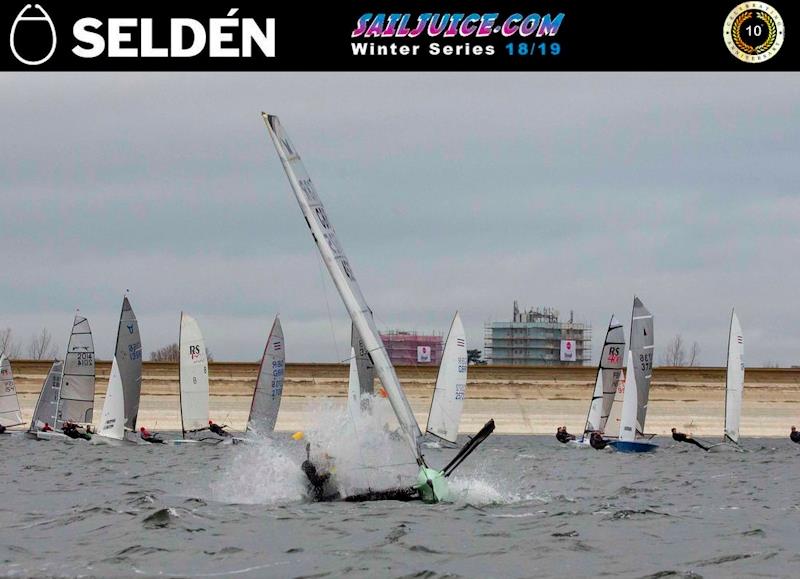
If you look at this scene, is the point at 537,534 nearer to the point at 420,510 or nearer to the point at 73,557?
the point at 420,510

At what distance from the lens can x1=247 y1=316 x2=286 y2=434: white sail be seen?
46906 mm

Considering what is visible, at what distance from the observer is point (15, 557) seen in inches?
564

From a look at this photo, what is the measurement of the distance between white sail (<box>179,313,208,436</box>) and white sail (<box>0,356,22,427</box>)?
8573 millimetres

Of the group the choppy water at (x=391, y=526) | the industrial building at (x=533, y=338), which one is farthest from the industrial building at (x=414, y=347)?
the choppy water at (x=391, y=526)

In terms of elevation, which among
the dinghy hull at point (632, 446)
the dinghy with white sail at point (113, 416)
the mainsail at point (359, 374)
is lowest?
the dinghy hull at point (632, 446)

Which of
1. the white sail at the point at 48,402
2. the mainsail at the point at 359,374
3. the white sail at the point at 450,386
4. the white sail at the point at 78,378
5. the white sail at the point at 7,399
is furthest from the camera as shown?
the white sail at the point at 7,399

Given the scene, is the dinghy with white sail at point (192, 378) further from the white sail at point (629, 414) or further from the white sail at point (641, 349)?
the white sail at point (641, 349)

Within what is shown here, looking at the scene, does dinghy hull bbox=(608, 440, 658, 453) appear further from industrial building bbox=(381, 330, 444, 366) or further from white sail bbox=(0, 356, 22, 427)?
industrial building bbox=(381, 330, 444, 366)

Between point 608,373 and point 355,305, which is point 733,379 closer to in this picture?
point 608,373

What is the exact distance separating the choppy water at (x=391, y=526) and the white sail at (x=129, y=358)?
48.2 feet

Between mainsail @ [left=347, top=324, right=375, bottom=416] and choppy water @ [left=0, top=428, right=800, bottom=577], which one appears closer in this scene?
choppy water @ [left=0, top=428, right=800, bottom=577]

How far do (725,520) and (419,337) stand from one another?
11958cm

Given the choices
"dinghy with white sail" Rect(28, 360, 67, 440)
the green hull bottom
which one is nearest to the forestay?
"dinghy with white sail" Rect(28, 360, 67, 440)

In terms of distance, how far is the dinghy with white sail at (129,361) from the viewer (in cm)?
4444
